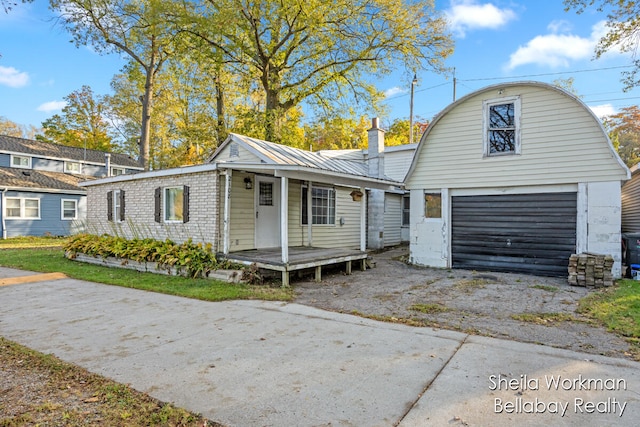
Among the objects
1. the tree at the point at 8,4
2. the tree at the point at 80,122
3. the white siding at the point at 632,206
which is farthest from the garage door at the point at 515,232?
the tree at the point at 80,122

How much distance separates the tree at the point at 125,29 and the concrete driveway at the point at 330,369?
16426mm

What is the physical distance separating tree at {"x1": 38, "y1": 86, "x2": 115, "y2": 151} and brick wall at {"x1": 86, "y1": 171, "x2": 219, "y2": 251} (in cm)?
2461

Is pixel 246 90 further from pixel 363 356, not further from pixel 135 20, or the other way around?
pixel 363 356

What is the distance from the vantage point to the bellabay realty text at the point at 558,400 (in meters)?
2.78

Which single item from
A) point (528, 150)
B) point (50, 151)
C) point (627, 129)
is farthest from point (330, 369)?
point (627, 129)

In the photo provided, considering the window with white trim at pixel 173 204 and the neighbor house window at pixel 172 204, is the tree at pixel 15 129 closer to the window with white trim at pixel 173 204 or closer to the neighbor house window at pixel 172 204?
the neighbor house window at pixel 172 204

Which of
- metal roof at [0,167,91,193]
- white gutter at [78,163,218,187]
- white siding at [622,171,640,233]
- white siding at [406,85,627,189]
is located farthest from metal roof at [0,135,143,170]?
white siding at [622,171,640,233]

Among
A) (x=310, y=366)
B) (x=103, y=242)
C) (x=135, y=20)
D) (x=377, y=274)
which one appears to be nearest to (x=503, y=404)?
(x=310, y=366)

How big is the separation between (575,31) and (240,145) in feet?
42.5

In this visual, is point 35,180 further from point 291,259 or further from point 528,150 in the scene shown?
point 528,150

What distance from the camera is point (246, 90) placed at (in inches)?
826

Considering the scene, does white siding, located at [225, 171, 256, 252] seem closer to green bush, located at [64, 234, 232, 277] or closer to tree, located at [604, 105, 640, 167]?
green bush, located at [64, 234, 232, 277]

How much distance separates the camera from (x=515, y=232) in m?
9.50

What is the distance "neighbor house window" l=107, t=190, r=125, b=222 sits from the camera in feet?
38.5
